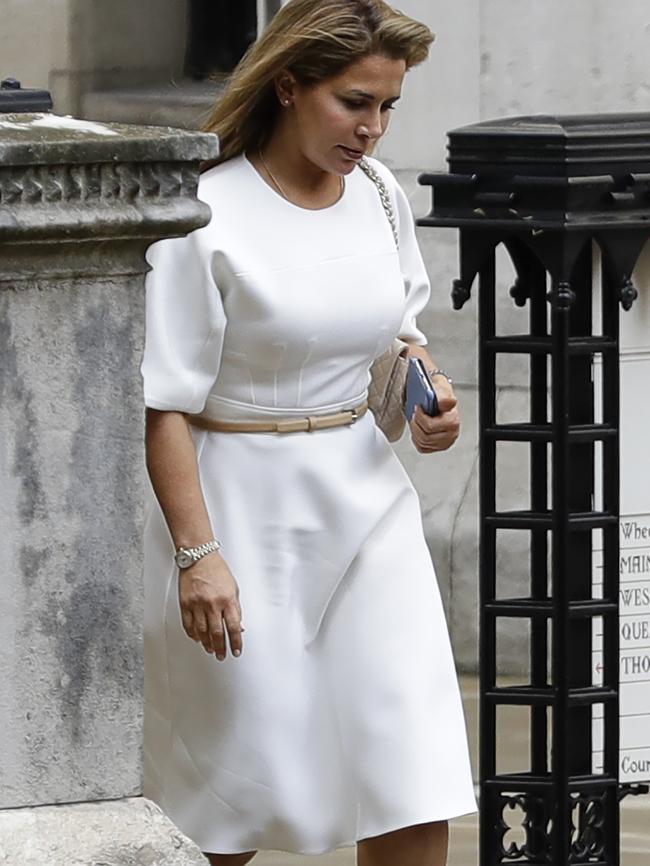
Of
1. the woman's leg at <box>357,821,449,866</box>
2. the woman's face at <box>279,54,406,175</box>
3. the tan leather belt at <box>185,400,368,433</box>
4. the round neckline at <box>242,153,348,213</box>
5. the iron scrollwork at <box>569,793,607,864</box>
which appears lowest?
the iron scrollwork at <box>569,793,607,864</box>

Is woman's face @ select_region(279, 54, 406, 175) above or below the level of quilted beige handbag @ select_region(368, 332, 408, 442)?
above

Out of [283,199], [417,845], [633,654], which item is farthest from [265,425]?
[633,654]

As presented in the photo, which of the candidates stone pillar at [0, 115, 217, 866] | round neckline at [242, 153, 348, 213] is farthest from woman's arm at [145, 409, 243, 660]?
stone pillar at [0, 115, 217, 866]

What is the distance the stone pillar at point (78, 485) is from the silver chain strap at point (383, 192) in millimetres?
1380

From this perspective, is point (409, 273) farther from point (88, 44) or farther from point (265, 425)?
point (88, 44)

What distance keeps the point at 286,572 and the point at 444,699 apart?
1.13ft

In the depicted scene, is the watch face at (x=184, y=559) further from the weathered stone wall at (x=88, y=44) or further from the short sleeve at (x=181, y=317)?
the weathered stone wall at (x=88, y=44)

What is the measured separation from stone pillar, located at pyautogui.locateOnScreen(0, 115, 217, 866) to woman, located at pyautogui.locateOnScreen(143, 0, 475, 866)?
39.7 inches

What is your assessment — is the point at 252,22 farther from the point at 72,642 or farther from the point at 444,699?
the point at 72,642

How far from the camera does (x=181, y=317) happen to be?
4180mm

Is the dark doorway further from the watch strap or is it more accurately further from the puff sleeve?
the watch strap

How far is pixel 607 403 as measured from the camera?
5.10 metres

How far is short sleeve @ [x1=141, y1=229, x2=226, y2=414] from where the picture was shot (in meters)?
4.17

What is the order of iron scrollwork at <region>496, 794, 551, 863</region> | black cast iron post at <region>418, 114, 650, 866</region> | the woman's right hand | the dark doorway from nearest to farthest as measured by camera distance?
the woman's right hand < black cast iron post at <region>418, 114, 650, 866</region> < iron scrollwork at <region>496, 794, 551, 863</region> < the dark doorway
